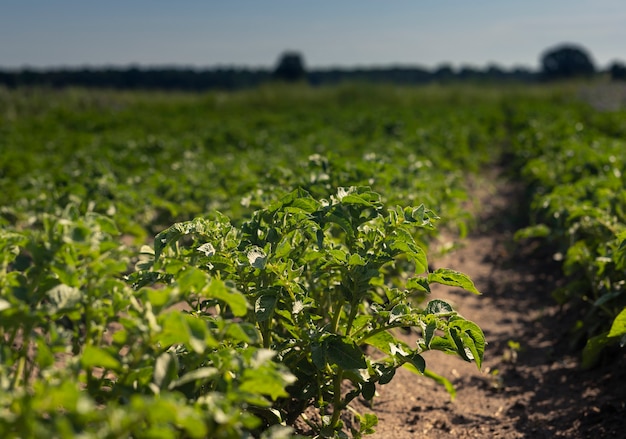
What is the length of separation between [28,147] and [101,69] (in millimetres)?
63885

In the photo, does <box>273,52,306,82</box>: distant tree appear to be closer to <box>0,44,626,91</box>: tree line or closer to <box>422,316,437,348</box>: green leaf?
<box>0,44,626,91</box>: tree line

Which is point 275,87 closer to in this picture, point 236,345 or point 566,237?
point 566,237

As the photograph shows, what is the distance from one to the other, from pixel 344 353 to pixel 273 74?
8046cm

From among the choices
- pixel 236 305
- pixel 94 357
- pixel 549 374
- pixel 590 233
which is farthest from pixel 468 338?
pixel 590 233

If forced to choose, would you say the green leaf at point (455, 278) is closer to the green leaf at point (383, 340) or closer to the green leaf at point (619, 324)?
the green leaf at point (383, 340)

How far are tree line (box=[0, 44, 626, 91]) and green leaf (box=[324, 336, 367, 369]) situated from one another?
199 feet

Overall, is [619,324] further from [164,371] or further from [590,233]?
[590,233]

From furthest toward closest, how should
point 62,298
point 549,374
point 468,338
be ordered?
point 549,374 → point 468,338 → point 62,298

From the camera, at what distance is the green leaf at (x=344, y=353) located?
241 cm

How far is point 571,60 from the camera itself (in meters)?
85.9

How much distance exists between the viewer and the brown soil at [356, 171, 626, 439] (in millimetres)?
3404

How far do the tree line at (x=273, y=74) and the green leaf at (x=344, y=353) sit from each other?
60.7 meters

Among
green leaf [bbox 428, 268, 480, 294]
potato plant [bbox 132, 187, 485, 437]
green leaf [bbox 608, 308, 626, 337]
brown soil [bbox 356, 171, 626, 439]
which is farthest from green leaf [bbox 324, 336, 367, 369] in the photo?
green leaf [bbox 608, 308, 626, 337]

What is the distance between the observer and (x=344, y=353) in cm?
243
